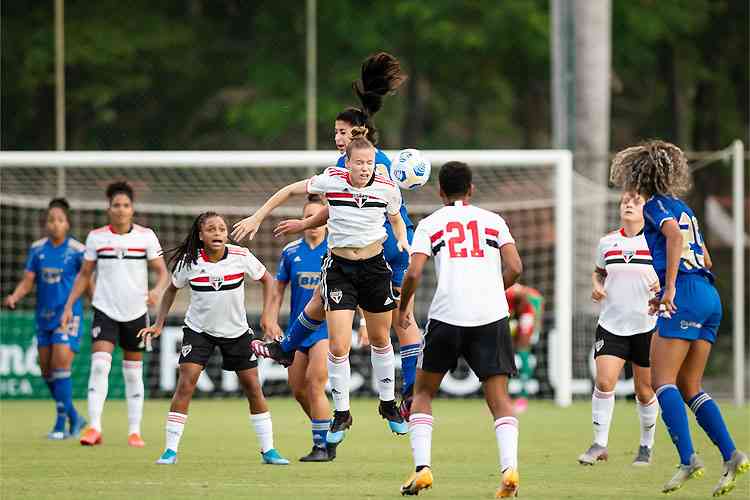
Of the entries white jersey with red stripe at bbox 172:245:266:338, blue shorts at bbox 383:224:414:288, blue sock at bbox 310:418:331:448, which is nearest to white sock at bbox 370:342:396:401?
blue shorts at bbox 383:224:414:288

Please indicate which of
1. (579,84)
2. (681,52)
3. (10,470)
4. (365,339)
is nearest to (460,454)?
(365,339)

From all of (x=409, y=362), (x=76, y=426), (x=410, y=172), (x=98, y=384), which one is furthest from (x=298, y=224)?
(x=76, y=426)

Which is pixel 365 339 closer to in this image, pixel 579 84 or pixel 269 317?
pixel 269 317

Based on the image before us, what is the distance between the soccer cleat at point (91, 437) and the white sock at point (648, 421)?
465 centimetres

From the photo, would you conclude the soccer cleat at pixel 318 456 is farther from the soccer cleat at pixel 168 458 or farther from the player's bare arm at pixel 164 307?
the player's bare arm at pixel 164 307

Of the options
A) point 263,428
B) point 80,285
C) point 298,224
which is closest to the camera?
point 298,224

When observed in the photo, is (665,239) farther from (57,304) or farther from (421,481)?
(57,304)

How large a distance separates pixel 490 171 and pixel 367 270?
518 inches

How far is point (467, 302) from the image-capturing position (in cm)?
873

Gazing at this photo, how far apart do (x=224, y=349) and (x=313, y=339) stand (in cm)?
98

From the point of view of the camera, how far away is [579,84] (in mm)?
21859

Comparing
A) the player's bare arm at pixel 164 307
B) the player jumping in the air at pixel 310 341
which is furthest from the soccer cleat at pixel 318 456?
the player's bare arm at pixel 164 307

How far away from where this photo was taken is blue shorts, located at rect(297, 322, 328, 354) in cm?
1177

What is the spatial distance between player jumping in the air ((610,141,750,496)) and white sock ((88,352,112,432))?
18.1ft
